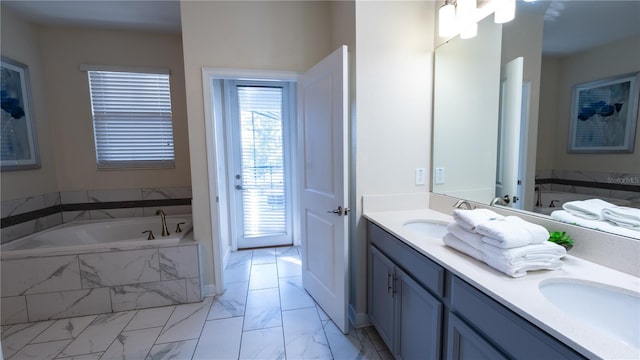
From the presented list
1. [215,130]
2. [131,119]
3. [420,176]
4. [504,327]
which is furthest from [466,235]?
[131,119]

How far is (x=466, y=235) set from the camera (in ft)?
3.94

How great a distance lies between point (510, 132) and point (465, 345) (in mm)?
1111

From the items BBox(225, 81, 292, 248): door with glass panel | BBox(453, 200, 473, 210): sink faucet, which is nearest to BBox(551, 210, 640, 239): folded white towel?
BBox(453, 200, 473, 210): sink faucet

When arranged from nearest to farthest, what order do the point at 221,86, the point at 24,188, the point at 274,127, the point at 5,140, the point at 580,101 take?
the point at 580,101 → the point at 5,140 → the point at 24,188 → the point at 221,86 → the point at 274,127

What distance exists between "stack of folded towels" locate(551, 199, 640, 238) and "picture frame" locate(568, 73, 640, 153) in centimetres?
22

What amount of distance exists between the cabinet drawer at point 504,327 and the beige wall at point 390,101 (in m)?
A: 0.96

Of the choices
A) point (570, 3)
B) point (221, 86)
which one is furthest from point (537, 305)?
point (221, 86)

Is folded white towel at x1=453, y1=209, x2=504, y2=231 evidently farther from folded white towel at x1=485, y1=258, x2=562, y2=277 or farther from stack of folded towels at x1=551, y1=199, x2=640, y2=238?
stack of folded towels at x1=551, y1=199, x2=640, y2=238

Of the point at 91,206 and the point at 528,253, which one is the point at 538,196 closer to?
the point at 528,253

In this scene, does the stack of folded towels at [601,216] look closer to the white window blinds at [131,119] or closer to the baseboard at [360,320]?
the baseboard at [360,320]

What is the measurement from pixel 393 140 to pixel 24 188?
336 centimetres

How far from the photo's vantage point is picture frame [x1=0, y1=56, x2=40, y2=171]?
7.86 ft

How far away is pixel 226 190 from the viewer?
11.4 feet

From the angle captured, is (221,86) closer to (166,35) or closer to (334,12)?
(166,35)
